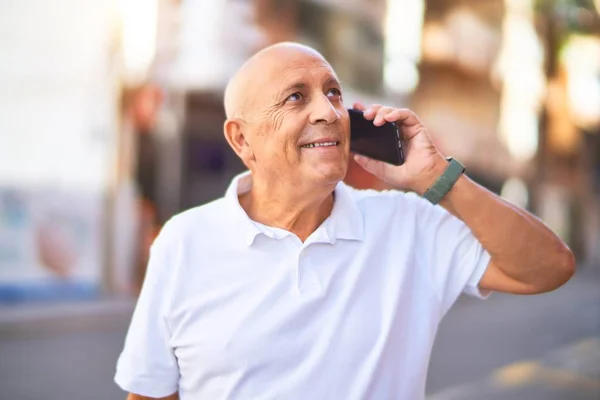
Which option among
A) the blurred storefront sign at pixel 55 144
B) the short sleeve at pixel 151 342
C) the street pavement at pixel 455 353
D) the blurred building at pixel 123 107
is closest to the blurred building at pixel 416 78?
the blurred building at pixel 123 107

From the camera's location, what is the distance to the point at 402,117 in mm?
1900

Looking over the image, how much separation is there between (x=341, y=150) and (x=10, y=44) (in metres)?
11.2

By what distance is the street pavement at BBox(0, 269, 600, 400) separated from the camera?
6.31m

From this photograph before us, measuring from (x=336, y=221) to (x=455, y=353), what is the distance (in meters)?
6.73

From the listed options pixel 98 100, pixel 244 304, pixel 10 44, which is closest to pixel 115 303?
pixel 98 100

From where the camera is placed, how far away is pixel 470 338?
9.31m

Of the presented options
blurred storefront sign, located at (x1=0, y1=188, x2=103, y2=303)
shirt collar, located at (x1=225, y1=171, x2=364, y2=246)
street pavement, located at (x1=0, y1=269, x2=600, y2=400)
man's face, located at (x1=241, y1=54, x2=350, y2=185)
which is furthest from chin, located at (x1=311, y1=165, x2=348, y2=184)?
blurred storefront sign, located at (x1=0, y1=188, x2=103, y2=303)

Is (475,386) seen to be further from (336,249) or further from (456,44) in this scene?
(456,44)

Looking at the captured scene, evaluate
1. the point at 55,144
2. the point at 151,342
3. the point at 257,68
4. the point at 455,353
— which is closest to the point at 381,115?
the point at 257,68

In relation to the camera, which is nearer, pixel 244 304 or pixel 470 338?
pixel 244 304

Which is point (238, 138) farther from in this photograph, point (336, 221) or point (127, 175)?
point (127, 175)

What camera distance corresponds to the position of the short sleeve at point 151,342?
5.88ft

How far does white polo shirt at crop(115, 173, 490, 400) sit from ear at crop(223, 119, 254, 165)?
16 centimetres

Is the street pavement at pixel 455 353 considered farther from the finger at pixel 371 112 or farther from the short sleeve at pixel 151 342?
the finger at pixel 371 112
